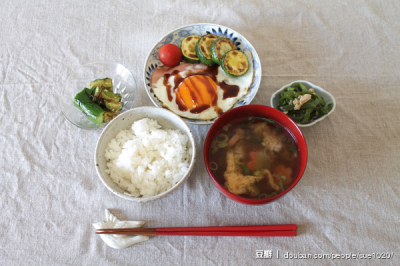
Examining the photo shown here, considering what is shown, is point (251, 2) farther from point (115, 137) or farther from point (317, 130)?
point (115, 137)

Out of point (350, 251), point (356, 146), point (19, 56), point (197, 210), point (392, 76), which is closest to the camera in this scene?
point (350, 251)

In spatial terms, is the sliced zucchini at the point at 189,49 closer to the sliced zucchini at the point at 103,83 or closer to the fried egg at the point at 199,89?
the fried egg at the point at 199,89

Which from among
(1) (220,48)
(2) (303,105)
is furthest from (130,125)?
(2) (303,105)

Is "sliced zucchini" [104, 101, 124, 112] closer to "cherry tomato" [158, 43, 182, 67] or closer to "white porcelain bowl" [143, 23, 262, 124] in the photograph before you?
"white porcelain bowl" [143, 23, 262, 124]

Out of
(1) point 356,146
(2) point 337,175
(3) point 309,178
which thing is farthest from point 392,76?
(3) point 309,178

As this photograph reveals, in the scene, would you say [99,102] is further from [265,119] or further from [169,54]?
[265,119]

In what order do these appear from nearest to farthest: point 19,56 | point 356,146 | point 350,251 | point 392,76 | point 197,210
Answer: point 350,251 < point 197,210 < point 356,146 < point 392,76 < point 19,56
